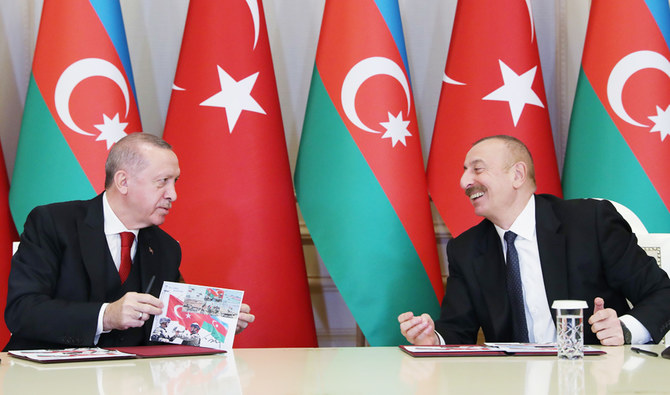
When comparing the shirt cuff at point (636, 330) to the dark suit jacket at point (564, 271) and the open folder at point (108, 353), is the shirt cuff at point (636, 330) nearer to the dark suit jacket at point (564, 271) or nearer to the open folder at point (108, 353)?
the dark suit jacket at point (564, 271)

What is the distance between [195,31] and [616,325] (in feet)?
7.50

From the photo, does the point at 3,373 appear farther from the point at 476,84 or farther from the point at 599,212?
the point at 476,84

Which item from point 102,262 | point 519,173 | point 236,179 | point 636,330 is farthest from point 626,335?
point 236,179

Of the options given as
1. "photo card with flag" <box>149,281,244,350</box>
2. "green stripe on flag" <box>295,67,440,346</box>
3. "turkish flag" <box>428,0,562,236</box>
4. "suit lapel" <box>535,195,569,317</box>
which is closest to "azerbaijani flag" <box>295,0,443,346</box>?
"green stripe on flag" <box>295,67,440,346</box>

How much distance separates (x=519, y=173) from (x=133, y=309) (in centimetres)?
154

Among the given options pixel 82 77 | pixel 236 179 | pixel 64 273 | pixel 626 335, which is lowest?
pixel 626 335

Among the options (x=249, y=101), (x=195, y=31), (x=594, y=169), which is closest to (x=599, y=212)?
(x=594, y=169)

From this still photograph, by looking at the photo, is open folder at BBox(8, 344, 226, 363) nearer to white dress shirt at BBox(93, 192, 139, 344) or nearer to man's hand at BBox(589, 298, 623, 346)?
white dress shirt at BBox(93, 192, 139, 344)

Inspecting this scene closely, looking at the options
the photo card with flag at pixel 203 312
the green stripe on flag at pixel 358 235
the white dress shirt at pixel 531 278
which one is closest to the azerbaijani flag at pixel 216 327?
the photo card with flag at pixel 203 312

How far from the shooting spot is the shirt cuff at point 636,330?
2.15 metres

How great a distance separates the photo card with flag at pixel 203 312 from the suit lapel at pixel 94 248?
1.38 feet

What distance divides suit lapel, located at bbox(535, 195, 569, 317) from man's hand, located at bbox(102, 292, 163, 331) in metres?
1.35

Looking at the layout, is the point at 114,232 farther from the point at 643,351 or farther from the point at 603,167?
A: the point at 603,167

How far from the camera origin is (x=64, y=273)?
2.35m
